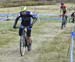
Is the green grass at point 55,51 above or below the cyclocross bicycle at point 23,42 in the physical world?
below

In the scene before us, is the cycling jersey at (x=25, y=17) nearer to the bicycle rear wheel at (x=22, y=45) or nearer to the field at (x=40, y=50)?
the bicycle rear wheel at (x=22, y=45)

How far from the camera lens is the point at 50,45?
51.4ft

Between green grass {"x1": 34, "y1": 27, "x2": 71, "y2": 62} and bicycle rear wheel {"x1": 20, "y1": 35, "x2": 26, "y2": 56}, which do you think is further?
bicycle rear wheel {"x1": 20, "y1": 35, "x2": 26, "y2": 56}

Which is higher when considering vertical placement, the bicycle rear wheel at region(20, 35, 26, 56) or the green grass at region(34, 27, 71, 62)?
the bicycle rear wheel at region(20, 35, 26, 56)

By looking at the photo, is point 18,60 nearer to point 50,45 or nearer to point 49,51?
point 49,51

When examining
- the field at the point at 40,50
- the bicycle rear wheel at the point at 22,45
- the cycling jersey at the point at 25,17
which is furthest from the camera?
the cycling jersey at the point at 25,17

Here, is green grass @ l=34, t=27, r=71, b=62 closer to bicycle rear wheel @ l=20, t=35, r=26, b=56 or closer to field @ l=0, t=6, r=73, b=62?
field @ l=0, t=6, r=73, b=62

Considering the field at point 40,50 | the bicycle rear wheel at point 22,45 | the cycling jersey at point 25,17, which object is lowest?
the field at point 40,50

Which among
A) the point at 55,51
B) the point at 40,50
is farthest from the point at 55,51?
the point at 40,50

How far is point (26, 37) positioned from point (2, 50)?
1.74m

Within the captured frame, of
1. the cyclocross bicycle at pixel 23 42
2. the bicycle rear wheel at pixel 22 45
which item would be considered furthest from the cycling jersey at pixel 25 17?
the bicycle rear wheel at pixel 22 45

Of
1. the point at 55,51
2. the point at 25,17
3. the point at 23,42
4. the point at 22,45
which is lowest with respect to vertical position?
the point at 55,51

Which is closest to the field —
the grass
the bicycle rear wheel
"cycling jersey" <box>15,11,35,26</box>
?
the grass

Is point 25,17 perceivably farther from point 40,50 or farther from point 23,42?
point 40,50
